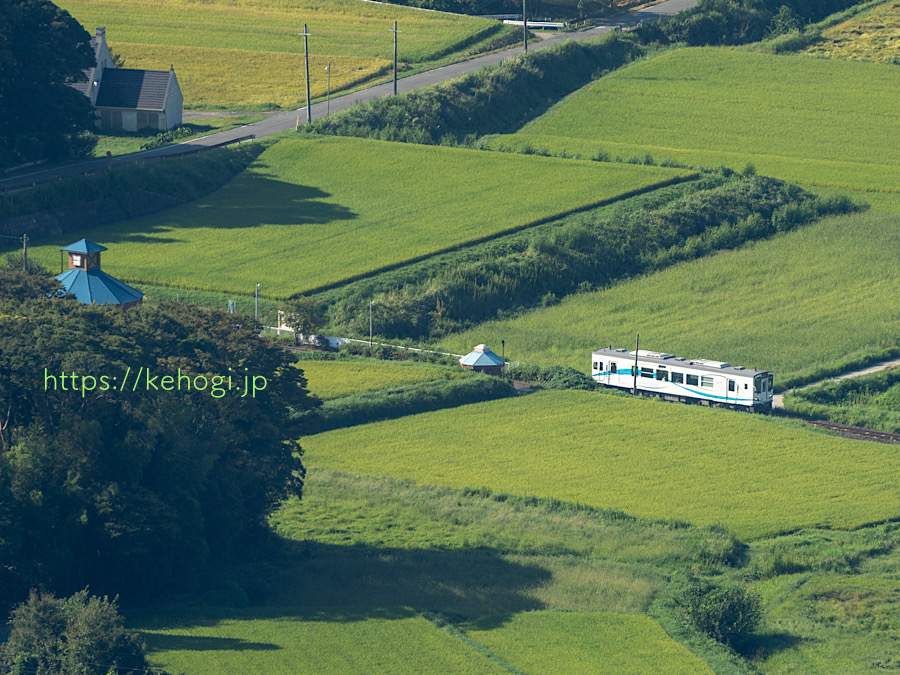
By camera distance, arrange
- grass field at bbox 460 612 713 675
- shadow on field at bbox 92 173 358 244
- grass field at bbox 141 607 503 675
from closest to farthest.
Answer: grass field at bbox 141 607 503 675 < grass field at bbox 460 612 713 675 < shadow on field at bbox 92 173 358 244

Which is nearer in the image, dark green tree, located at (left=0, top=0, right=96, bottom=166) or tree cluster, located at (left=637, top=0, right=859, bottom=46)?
dark green tree, located at (left=0, top=0, right=96, bottom=166)

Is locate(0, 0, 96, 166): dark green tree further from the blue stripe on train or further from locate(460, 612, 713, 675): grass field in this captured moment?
locate(460, 612, 713, 675): grass field

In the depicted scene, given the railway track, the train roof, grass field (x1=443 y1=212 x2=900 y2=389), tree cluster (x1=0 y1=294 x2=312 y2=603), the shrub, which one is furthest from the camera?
grass field (x1=443 y1=212 x2=900 y2=389)

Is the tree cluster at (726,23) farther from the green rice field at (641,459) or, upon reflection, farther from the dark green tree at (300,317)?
the green rice field at (641,459)

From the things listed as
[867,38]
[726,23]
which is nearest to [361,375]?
[867,38]

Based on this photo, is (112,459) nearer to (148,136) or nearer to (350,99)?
(148,136)

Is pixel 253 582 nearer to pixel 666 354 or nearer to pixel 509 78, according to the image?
pixel 666 354

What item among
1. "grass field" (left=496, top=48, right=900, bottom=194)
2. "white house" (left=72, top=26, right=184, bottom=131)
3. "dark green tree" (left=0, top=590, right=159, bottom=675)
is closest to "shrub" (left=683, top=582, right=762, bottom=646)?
"dark green tree" (left=0, top=590, right=159, bottom=675)
